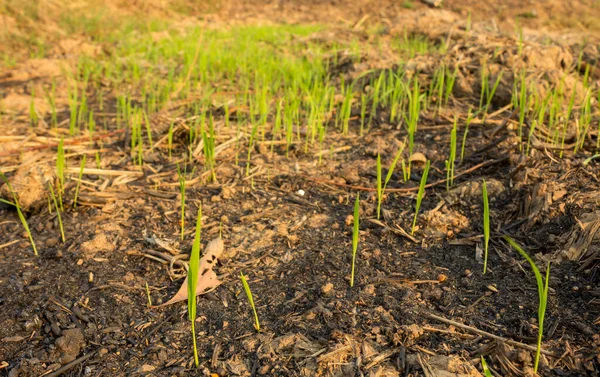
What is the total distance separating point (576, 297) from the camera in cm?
155

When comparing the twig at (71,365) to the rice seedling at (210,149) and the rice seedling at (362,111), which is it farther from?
the rice seedling at (362,111)

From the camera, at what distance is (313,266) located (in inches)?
70.4

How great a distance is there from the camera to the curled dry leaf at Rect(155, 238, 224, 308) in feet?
5.41

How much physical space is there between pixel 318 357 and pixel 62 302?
2.75 ft

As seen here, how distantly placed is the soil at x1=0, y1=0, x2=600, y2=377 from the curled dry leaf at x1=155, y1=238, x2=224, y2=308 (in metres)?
0.03

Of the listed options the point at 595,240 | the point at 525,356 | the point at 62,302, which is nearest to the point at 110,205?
the point at 62,302

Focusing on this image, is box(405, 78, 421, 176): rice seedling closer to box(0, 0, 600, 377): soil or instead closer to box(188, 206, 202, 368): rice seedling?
box(0, 0, 600, 377): soil

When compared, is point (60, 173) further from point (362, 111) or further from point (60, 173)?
point (362, 111)

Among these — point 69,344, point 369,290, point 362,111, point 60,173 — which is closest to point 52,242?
point 60,173

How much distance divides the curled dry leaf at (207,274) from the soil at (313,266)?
0.03 m

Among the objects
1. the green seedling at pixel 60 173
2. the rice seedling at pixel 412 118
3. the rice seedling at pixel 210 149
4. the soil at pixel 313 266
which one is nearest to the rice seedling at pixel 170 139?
the soil at pixel 313 266

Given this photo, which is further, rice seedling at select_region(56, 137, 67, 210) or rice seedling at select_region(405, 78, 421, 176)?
rice seedling at select_region(405, 78, 421, 176)

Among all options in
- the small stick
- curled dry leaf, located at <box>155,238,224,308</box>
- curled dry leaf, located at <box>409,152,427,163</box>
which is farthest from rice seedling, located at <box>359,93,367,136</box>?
the small stick

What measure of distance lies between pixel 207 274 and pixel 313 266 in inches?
14.3
